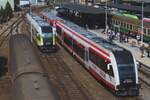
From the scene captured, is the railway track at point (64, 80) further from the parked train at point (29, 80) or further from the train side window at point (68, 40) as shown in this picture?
the parked train at point (29, 80)

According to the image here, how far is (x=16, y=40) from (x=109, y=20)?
41.4 metres

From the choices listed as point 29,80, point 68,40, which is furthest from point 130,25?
point 29,80

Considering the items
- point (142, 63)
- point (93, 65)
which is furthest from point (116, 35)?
point (93, 65)

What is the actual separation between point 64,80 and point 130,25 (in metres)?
27.4

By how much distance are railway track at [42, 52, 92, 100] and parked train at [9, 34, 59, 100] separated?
184 inches

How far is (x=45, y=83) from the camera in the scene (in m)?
17.0

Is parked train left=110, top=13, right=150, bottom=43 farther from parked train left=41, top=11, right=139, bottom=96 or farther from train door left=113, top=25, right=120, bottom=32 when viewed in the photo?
parked train left=41, top=11, right=139, bottom=96

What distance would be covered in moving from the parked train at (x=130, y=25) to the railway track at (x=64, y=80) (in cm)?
1338

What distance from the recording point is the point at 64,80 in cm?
3222

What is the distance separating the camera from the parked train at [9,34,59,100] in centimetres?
1547

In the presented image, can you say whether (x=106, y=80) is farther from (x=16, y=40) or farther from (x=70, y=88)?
(x=16, y=40)

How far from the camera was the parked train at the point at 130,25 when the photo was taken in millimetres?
51875

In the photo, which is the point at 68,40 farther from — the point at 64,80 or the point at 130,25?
the point at 130,25

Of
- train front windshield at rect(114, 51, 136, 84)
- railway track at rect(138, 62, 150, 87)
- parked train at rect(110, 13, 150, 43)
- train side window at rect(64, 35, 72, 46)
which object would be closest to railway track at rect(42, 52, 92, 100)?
train side window at rect(64, 35, 72, 46)
